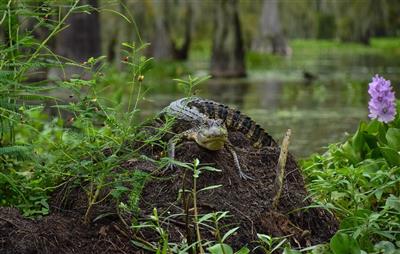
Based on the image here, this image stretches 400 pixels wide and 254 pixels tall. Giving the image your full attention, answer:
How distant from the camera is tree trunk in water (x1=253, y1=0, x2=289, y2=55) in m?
51.2

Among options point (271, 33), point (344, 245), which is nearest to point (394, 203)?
point (344, 245)

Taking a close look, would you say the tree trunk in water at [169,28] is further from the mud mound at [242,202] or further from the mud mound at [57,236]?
the mud mound at [57,236]

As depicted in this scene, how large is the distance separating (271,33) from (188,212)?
48643 mm

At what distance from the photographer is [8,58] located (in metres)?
4.21

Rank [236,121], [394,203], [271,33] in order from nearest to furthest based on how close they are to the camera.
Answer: [394,203] < [236,121] < [271,33]

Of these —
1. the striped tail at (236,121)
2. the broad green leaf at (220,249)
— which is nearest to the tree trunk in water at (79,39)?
the striped tail at (236,121)

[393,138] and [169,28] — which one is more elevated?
A: [393,138]

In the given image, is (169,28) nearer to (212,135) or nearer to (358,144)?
(358,144)

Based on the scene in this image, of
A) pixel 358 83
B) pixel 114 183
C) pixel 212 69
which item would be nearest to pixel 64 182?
pixel 114 183

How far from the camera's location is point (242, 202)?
13.6 ft

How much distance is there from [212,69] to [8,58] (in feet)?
67.4

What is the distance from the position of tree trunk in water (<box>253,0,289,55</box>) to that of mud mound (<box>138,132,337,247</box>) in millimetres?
46567

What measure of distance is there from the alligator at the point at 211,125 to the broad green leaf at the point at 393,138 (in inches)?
24.3

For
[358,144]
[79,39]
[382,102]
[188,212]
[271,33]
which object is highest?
[382,102]
